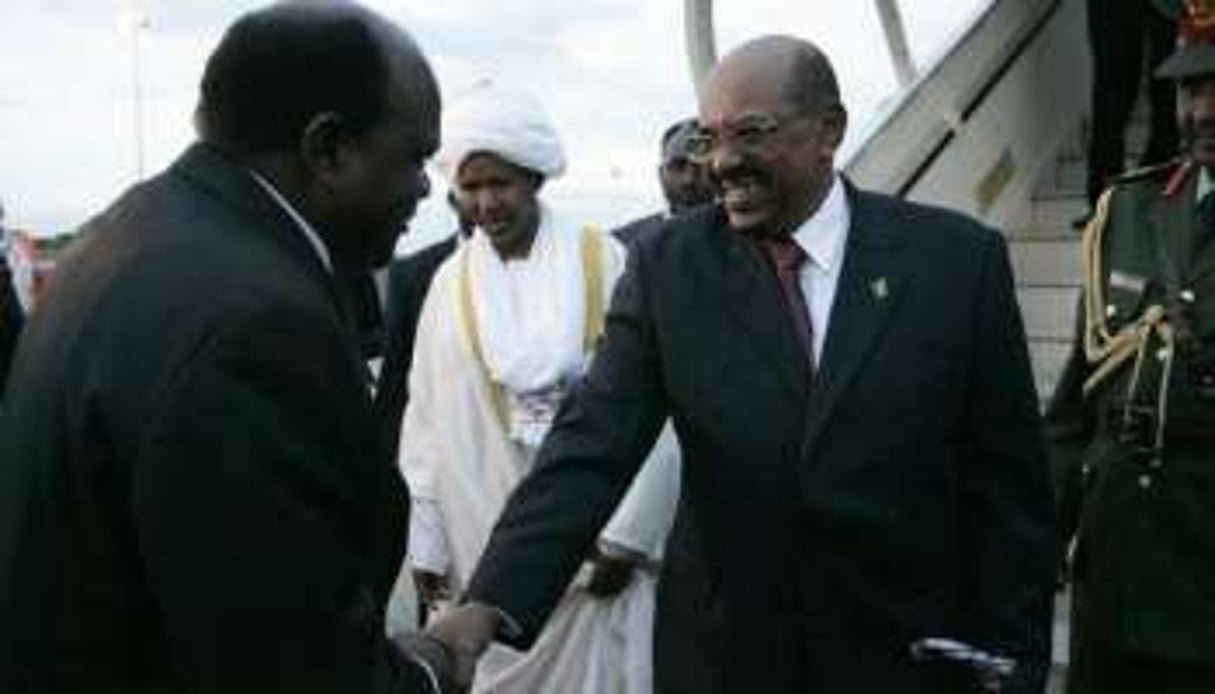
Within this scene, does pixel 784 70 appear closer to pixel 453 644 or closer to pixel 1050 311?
pixel 453 644

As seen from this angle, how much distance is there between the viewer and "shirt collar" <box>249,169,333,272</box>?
6.15 feet

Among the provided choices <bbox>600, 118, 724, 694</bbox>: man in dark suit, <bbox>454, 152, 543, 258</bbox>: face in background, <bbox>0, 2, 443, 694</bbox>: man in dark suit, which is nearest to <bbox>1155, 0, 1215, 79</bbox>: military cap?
<bbox>600, 118, 724, 694</bbox>: man in dark suit

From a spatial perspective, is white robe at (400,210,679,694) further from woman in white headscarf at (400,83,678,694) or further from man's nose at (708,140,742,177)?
man's nose at (708,140,742,177)

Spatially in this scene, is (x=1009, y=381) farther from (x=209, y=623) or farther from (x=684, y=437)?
(x=209, y=623)

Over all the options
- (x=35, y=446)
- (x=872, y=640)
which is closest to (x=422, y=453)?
(x=872, y=640)

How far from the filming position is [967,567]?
294 cm

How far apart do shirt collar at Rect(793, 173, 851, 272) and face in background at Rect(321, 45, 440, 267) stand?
3.69 feet

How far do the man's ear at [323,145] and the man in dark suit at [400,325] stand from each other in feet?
8.88

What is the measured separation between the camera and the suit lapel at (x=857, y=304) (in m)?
2.82

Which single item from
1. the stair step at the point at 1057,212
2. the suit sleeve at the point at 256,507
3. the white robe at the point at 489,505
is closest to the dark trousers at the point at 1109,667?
the white robe at the point at 489,505

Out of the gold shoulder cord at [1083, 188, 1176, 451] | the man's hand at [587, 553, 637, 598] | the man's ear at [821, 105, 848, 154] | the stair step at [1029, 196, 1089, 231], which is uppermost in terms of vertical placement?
the man's ear at [821, 105, 848, 154]

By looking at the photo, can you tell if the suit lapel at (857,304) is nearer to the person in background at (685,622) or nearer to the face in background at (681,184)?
the person in background at (685,622)

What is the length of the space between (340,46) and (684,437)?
1291 mm

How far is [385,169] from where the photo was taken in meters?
1.92
